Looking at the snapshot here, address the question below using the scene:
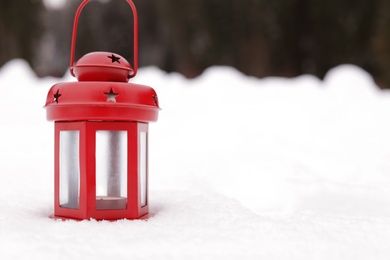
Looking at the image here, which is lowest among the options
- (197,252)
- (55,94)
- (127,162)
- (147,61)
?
(197,252)

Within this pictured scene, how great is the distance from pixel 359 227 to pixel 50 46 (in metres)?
8.38

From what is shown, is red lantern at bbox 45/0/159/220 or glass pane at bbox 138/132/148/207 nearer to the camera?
red lantern at bbox 45/0/159/220

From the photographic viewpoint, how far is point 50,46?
29.1 feet

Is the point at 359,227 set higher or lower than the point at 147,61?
lower

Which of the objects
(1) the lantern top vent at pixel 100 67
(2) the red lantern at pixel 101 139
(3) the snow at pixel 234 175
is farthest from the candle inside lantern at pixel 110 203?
(1) the lantern top vent at pixel 100 67

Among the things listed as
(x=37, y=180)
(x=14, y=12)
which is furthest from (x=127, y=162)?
(x=14, y=12)

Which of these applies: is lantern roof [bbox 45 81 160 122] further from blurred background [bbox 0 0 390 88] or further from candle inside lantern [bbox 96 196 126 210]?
blurred background [bbox 0 0 390 88]

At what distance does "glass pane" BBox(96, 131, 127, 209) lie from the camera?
1.56 meters

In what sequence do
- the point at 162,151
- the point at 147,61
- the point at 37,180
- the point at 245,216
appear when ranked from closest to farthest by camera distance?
1. the point at 245,216
2. the point at 37,180
3. the point at 162,151
4. the point at 147,61

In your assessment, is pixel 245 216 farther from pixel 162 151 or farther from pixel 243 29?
pixel 243 29

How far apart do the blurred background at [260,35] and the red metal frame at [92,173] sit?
3638mm

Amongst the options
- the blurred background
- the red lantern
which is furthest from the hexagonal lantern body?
the blurred background

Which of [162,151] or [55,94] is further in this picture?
[162,151]

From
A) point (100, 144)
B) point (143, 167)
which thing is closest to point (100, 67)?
point (100, 144)
